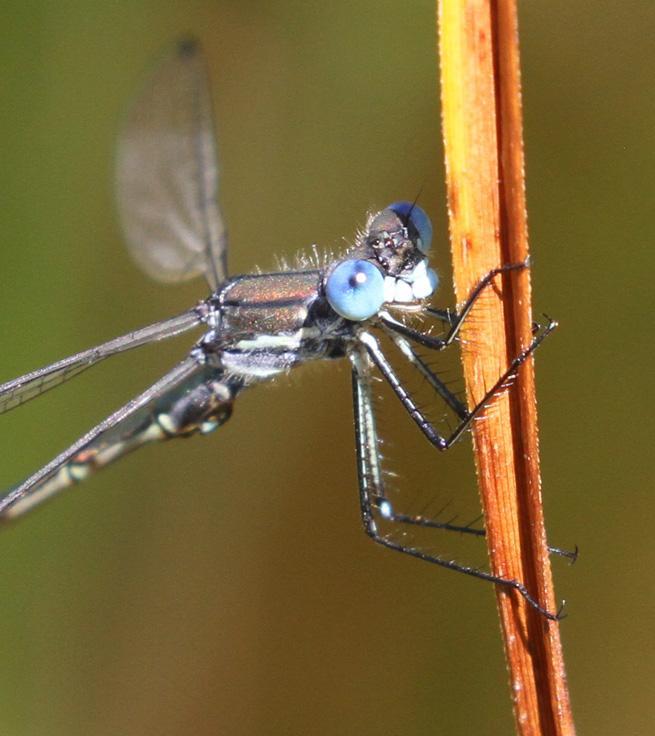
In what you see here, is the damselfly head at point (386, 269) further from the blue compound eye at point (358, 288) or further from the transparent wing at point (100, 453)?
the transparent wing at point (100, 453)

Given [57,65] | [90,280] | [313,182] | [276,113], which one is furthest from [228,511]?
[57,65]

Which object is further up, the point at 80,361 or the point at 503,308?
the point at 503,308

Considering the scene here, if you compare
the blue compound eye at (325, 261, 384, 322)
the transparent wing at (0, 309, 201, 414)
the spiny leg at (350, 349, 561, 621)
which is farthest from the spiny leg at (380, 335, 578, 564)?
A: the transparent wing at (0, 309, 201, 414)

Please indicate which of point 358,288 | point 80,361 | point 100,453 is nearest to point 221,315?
point 80,361

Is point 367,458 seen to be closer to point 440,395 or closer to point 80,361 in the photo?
point 440,395

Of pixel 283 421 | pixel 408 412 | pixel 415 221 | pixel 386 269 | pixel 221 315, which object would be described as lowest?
pixel 283 421
